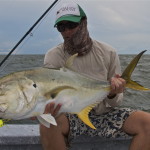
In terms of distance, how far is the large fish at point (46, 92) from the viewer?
2021mm

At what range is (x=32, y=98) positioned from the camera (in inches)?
80.5

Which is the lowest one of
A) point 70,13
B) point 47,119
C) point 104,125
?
point 104,125

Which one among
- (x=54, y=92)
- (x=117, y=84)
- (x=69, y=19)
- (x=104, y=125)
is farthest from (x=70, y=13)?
(x=104, y=125)

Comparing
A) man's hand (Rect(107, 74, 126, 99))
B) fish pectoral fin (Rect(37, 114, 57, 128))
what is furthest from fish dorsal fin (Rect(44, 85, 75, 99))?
man's hand (Rect(107, 74, 126, 99))

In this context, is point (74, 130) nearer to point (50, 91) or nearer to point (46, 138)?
point (46, 138)

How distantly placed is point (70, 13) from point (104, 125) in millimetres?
1112

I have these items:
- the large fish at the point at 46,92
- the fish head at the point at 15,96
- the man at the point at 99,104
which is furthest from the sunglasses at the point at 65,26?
the fish head at the point at 15,96

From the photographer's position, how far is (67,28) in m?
2.91

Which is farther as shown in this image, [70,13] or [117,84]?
[70,13]

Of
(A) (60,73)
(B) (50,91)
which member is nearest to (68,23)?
(A) (60,73)

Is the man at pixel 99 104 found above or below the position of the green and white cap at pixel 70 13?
below

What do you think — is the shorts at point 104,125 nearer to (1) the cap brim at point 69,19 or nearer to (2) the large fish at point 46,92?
(2) the large fish at point 46,92

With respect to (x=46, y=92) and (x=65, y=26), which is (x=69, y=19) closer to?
(x=65, y=26)

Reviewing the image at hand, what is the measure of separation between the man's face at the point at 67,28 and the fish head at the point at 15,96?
964 mm
